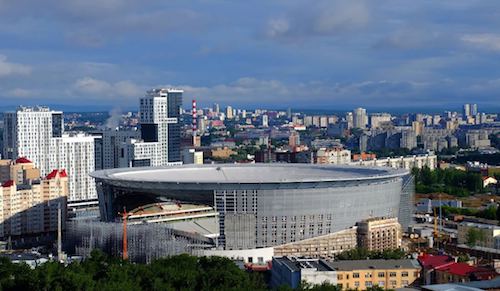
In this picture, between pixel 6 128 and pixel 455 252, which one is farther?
pixel 6 128

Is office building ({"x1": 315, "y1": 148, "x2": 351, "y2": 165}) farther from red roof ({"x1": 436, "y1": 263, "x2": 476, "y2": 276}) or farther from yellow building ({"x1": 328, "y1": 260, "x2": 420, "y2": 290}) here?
red roof ({"x1": 436, "y1": 263, "x2": 476, "y2": 276})

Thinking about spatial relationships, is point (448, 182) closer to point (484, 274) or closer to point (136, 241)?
point (136, 241)

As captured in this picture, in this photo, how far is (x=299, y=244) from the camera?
27328mm

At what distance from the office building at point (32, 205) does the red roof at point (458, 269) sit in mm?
18196

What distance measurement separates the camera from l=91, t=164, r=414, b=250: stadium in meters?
27.0

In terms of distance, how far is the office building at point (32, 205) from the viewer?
33062 millimetres

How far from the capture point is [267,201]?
2703 cm

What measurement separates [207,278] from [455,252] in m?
11.6

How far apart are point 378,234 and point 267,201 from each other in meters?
4.08

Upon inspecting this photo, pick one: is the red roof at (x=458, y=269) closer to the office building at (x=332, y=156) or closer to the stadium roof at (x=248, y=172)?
the stadium roof at (x=248, y=172)

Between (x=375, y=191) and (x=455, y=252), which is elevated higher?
(x=375, y=191)

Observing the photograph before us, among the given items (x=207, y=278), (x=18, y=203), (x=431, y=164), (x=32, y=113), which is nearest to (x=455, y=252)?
(x=207, y=278)

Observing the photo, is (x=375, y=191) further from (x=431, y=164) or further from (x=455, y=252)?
(x=431, y=164)

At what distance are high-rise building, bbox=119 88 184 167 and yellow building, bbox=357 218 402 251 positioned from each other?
23321 mm
